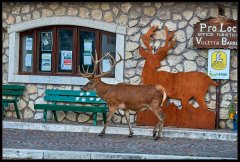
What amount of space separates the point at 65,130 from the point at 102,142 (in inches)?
70.2

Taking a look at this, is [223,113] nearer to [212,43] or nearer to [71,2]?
[212,43]

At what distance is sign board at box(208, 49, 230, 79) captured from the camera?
1230cm

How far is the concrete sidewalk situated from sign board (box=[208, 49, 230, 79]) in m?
1.31

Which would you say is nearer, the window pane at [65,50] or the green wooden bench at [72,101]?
the green wooden bench at [72,101]

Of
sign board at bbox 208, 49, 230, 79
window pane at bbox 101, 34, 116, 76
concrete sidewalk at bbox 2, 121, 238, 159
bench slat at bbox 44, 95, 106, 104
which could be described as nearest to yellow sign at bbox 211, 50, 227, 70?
sign board at bbox 208, 49, 230, 79

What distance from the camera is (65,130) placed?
496 inches

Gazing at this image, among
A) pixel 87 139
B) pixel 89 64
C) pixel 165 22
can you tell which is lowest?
pixel 87 139

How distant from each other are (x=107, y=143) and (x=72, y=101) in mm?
2610

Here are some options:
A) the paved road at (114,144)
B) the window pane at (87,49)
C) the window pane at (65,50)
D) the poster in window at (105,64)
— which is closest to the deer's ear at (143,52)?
the poster in window at (105,64)

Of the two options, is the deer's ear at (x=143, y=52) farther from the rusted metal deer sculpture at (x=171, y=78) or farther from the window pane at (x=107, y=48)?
the window pane at (x=107, y=48)

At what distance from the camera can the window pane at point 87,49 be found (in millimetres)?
13555

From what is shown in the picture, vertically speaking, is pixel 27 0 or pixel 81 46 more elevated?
pixel 27 0

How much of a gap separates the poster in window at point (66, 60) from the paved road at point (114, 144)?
2.05 m

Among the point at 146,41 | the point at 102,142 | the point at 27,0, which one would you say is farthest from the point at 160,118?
the point at 27,0
